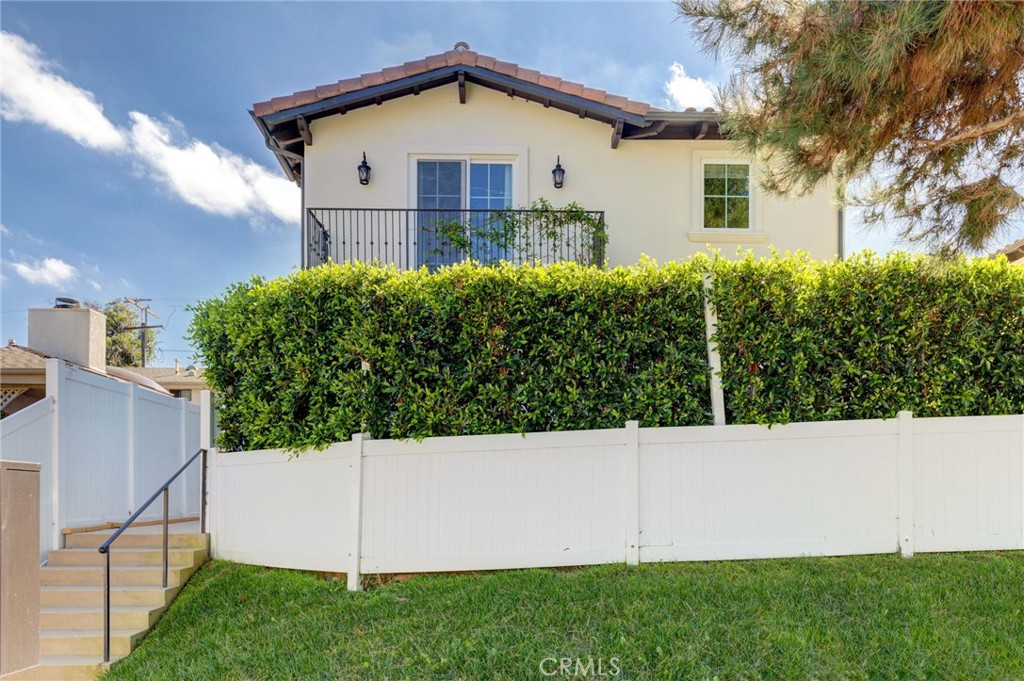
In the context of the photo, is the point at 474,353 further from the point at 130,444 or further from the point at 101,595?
the point at 130,444

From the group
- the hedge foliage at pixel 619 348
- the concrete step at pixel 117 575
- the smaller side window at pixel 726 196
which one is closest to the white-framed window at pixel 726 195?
the smaller side window at pixel 726 196

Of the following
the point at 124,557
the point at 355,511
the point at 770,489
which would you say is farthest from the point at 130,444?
the point at 770,489

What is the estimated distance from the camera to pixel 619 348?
473cm

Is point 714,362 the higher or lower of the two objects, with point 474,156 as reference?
lower

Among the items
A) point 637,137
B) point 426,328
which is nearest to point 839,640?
point 426,328

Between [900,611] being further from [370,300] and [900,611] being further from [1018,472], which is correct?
[370,300]

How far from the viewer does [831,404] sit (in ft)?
15.6

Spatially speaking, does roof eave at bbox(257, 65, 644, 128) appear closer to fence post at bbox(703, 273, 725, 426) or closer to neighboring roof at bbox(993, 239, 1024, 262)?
fence post at bbox(703, 273, 725, 426)

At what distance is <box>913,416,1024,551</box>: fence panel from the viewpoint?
15.4 ft

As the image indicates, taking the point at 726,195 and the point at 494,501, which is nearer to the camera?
the point at 494,501

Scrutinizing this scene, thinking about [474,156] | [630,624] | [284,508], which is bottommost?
[630,624]

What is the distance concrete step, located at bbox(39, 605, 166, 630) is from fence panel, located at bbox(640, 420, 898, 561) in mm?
4299

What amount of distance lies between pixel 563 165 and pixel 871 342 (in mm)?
5027

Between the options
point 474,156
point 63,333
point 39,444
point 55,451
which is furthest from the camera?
point 63,333
